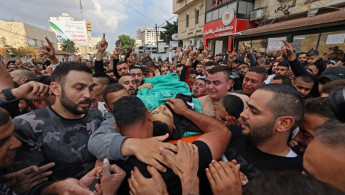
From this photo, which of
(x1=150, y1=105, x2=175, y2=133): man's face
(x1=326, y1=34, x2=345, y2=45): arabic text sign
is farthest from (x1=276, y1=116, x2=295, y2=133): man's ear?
(x1=326, y1=34, x2=345, y2=45): arabic text sign

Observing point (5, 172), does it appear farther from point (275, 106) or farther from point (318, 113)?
point (318, 113)

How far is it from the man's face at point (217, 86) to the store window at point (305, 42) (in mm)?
11447

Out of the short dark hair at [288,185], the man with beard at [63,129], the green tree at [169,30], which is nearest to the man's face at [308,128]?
the short dark hair at [288,185]

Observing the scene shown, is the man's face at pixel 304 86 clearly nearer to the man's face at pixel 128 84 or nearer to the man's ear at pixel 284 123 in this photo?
the man's ear at pixel 284 123

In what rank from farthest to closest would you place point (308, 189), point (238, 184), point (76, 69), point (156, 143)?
point (76, 69)
point (156, 143)
point (238, 184)
point (308, 189)

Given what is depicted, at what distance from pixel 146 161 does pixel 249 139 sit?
116 cm

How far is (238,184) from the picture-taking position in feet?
3.95

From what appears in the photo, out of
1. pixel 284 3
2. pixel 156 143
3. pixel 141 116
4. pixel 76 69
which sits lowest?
pixel 156 143

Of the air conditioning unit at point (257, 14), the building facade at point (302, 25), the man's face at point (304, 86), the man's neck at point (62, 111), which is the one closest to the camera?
the man's neck at point (62, 111)

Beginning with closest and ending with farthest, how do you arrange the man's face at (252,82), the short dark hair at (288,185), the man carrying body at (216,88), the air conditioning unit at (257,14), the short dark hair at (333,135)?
1. the short dark hair at (288,185)
2. the short dark hair at (333,135)
3. the man carrying body at (216,88)
4. the man's face at (252,82)
5. the air conditioning unit at (257,14)

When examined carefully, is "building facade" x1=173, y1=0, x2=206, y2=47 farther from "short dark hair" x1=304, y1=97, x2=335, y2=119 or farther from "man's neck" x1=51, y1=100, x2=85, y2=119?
"man's neck" x1=51, y1=100, x2=85, y2=119

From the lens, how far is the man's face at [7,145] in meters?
1.23

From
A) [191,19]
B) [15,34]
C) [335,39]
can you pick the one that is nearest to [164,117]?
[335,39]

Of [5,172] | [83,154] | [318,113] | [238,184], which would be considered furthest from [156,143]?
[318,113]
